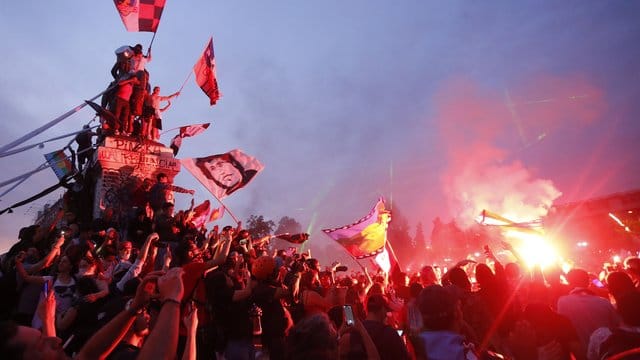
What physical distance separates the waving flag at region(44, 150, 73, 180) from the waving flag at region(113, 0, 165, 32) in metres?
4.94

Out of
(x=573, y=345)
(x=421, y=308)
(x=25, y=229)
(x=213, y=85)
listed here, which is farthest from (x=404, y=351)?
(x=213, y=85)

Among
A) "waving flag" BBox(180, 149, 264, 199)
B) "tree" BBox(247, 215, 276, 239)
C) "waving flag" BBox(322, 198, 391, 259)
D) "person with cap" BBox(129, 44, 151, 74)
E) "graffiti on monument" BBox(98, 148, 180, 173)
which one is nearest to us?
"waving flag" BBox(180, 149, 264, 199)

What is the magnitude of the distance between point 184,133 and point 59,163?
14.5ft

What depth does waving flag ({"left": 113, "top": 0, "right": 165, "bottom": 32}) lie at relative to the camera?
12.5 metres

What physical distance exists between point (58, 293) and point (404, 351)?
15.1ft

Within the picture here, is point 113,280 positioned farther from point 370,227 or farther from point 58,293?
point 370,227

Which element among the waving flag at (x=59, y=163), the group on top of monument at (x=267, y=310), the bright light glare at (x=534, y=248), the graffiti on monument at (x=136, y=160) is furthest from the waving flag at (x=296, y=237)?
the waving flag at (x=59, y=163)

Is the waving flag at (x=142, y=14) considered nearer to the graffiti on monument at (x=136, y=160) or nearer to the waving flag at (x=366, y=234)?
the graffiti on monument at (x=136, y=160)

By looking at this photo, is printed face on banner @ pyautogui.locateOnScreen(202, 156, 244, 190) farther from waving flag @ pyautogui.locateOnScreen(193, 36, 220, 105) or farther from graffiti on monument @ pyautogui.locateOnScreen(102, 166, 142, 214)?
waving flag @ pyautogui.locateOnScreen(193, 36, 220, 105)

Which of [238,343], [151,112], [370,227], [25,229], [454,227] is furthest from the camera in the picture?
[454,227]

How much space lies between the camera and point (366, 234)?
11961 mm

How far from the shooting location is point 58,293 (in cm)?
528

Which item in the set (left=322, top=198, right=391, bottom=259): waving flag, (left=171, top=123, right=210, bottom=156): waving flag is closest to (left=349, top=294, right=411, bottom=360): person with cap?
(left=322, top=198, right=391, bottom=259): waving flag

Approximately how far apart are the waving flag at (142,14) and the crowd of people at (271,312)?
7009 mm
